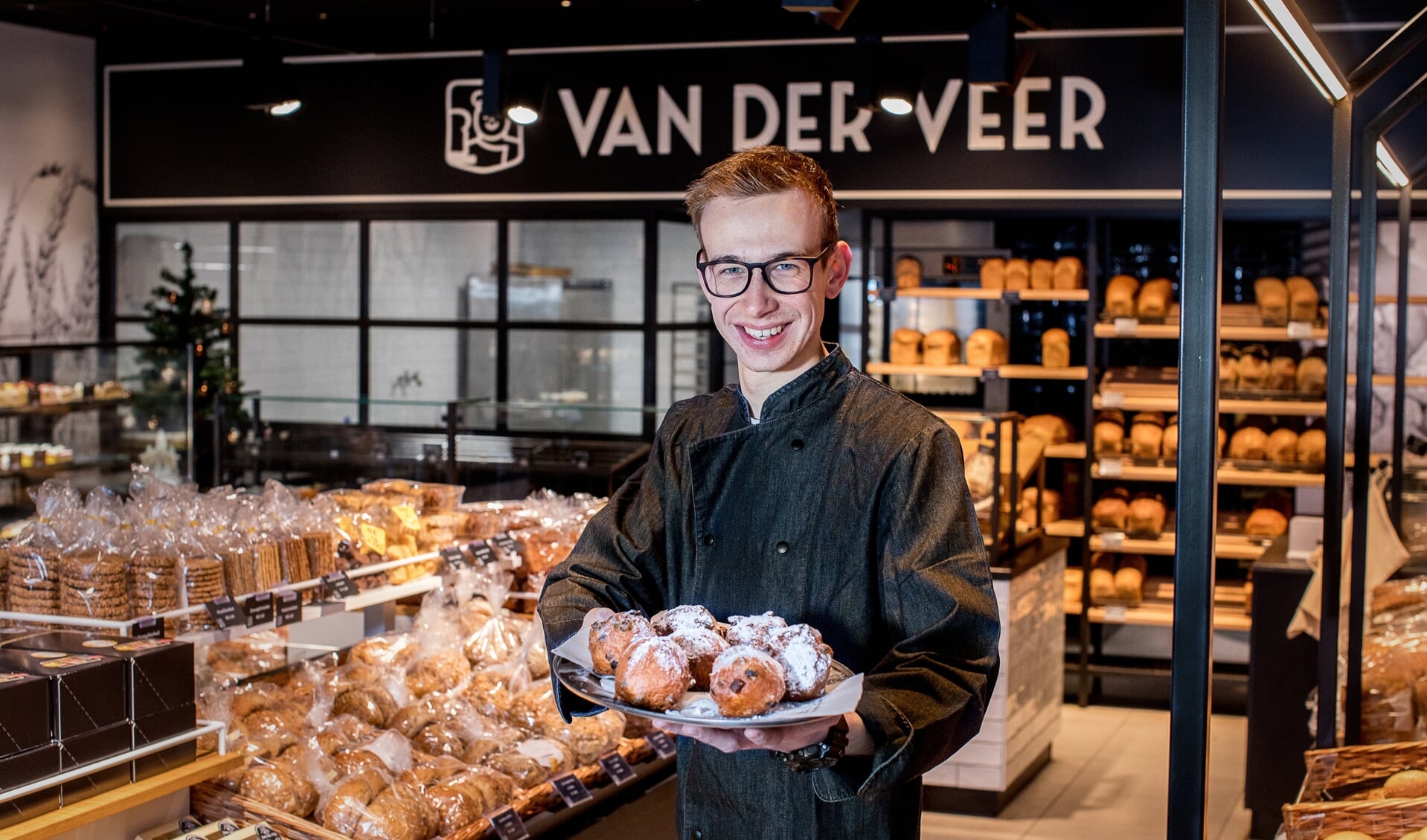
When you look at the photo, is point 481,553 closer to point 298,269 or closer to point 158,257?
point 298,269

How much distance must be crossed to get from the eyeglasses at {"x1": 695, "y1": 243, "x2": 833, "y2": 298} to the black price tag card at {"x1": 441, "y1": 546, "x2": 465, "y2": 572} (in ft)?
6.98

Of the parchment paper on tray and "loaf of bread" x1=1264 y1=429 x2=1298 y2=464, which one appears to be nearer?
the parchment paper on tray

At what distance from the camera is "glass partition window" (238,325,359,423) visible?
7.54m

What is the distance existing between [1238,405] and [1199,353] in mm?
5118

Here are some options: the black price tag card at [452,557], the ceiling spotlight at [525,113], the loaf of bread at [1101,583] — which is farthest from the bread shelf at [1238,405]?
the black price tag card at [452,557]

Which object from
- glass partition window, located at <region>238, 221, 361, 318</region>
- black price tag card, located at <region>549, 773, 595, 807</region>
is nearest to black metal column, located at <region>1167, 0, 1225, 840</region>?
black price tag card, located at <region>549, 773, 595, 807</region>

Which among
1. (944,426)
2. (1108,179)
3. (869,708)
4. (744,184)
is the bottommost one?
(869,708)

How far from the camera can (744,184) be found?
5.61 ft

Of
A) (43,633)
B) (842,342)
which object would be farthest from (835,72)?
(43,633)

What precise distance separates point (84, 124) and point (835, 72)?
422cm

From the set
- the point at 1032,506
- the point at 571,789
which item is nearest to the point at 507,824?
the point at 571,789

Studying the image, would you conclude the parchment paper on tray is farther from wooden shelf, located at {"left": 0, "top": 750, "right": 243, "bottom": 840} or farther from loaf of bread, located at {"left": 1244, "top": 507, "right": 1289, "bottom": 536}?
loaf of bread, located at {"left": 1244, "top": 507, "right": 1289, "bottom": 536}

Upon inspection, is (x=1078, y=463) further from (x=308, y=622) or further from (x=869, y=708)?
(x=869, y=708)

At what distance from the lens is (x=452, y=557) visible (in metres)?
3.68
